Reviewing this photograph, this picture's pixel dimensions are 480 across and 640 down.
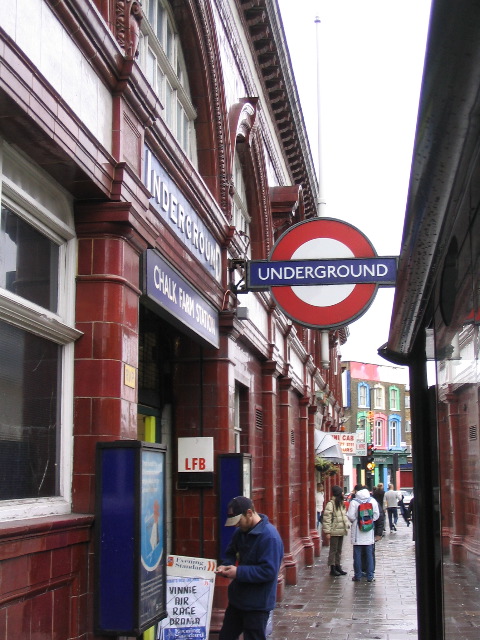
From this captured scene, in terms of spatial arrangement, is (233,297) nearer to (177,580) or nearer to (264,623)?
(177,580)

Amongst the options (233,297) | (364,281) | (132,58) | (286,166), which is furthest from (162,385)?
(286,166)

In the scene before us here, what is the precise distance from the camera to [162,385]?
425 inches

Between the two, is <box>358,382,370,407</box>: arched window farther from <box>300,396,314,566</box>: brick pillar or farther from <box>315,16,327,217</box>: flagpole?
<box>300,396,314,566</box>: brick pillar

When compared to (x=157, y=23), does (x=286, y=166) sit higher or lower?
higher

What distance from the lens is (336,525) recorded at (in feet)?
57.2

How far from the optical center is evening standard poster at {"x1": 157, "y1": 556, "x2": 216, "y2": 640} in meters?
8.43

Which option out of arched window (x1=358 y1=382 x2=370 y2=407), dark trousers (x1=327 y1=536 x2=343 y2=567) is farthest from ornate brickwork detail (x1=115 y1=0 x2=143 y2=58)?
arched window (x1=358 y1=382 x2=370 y2=407)

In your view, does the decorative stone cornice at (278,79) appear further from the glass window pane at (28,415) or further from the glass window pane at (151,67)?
the glass window pane at (28,415)

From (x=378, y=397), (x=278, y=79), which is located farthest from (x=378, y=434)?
(x=278, y=79)

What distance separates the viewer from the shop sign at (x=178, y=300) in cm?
738

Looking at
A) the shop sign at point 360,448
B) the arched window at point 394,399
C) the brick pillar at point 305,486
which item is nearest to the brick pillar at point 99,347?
the brick pillar at point 305,486

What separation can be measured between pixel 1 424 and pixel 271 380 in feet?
33.5

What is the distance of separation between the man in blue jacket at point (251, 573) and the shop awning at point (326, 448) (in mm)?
17550

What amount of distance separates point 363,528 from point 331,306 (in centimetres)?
750
